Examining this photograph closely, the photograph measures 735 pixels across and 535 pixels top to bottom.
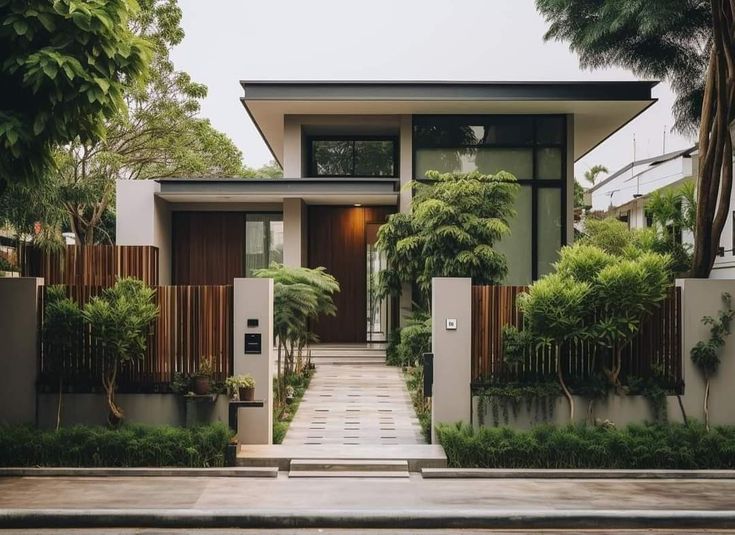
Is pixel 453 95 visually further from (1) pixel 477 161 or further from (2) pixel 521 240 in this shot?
(2) pixel 521 240

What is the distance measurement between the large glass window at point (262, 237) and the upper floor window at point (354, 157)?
5.18ft

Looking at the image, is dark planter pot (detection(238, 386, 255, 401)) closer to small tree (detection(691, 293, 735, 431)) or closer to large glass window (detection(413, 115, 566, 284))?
small tree (detection(691, 293, 735, 431))

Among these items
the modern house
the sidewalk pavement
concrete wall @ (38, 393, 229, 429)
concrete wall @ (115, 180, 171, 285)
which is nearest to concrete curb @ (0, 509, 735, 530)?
the sidewalk pavement

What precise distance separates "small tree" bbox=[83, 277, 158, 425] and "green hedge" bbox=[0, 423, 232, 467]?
61 centimetres

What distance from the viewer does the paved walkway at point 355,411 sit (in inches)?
436

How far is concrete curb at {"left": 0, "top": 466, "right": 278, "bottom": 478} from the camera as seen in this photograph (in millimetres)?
9195

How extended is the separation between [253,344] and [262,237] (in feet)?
33.4

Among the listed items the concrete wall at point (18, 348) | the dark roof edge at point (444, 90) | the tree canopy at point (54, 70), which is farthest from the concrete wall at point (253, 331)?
the dark roof edge at point (444, 90)

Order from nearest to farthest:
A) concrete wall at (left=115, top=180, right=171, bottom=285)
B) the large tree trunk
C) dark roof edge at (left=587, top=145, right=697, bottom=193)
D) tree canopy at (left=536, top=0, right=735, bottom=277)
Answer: the large tree trunk → tree canopy at (left=536, top=0, right=735, bottom=277) → concrete wall at (left=115, top=180, right=171, bottom=285) → dark roof edge at (left=587, top=145, right=697, bottom=193)

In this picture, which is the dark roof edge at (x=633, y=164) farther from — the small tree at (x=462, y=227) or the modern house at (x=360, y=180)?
the small tree at (x=462, y=227)

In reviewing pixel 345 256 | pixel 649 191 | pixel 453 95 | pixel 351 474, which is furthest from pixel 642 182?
pixel 351 474

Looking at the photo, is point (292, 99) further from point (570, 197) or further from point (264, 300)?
point (264, 300)

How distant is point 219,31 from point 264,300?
1853 inches

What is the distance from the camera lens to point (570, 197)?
18.5 meters
